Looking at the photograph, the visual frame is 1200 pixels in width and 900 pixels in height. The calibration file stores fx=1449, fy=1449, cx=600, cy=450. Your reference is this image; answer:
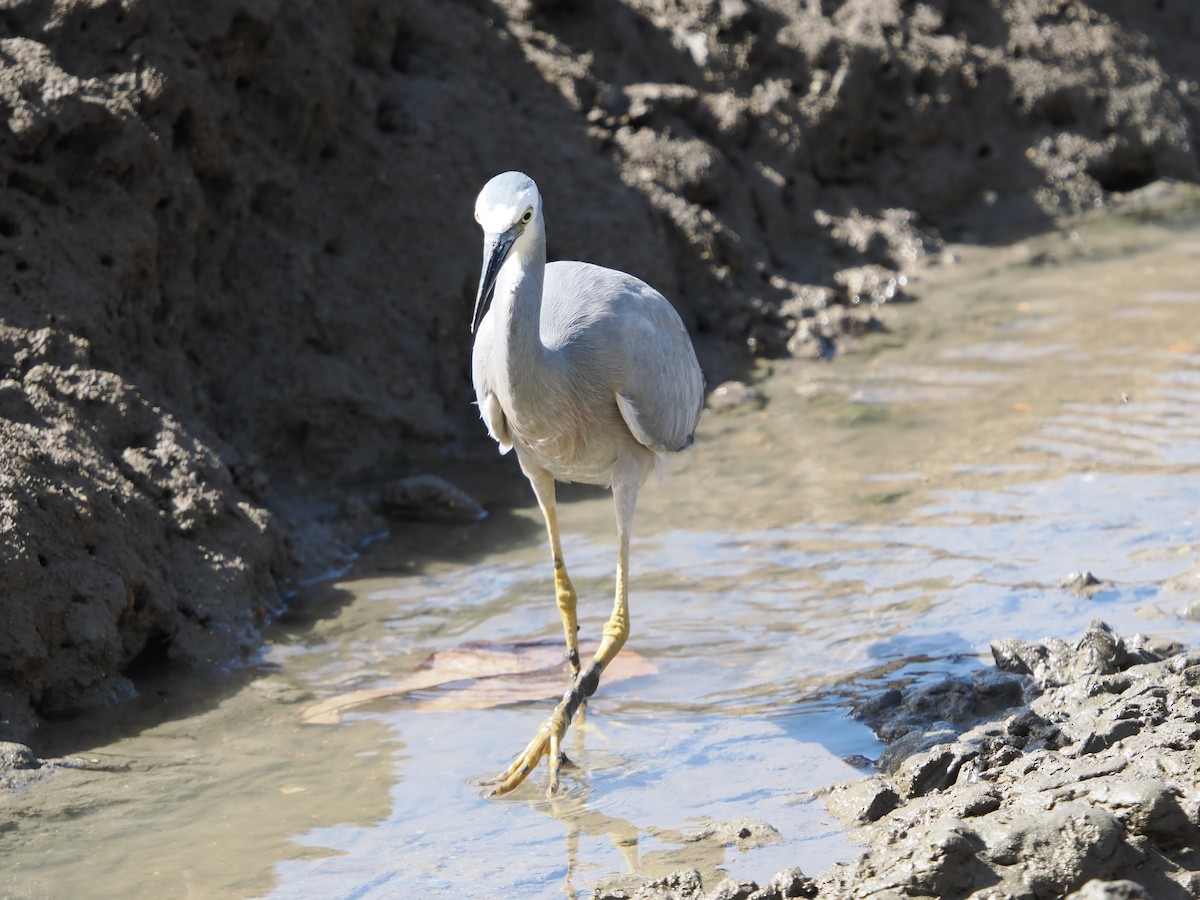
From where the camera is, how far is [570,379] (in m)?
5.58

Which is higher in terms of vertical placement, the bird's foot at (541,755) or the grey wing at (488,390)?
the grey wing at (488,390)

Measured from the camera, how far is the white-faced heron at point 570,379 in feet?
16.5

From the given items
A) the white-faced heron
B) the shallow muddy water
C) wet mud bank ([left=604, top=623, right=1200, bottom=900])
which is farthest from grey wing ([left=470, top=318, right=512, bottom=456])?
wet mud bank ([left=604, top=623, right=1200, bottom=900])

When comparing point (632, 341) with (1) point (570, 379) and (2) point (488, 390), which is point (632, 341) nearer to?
(1) point (570, 379)

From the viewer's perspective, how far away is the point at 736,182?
1057cm

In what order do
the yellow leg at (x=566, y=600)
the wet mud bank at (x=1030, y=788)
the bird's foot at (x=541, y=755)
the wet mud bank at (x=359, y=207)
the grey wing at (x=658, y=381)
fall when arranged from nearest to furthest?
the wet mud bank at (x=1030, y=788) → the bird's foot at (x=541, y=755) → the grey wing at (x=658, y=381) → the yellow leg at (x=566, y=600) → the wet mud bank at (x=359, y=207)

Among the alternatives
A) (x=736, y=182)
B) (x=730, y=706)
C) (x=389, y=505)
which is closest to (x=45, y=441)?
(x=389, y=505)

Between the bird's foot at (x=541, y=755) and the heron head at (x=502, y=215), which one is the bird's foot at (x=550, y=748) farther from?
the heron head at (x=502, y=215)

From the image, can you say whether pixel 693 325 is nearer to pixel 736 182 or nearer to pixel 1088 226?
pixel 736 182

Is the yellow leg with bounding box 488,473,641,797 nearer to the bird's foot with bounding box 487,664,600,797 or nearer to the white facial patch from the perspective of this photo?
the bird's foot with bounding box 487,664,600,797

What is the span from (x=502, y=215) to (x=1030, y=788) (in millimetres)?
2431

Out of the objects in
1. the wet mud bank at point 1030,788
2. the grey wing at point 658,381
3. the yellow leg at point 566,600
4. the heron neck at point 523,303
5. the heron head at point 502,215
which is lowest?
the wet mud bank at point 1030,788

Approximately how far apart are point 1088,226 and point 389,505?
717 centimetres

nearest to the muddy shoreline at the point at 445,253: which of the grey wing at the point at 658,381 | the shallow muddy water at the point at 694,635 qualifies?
the shallow muddy water at the point at 694,635
